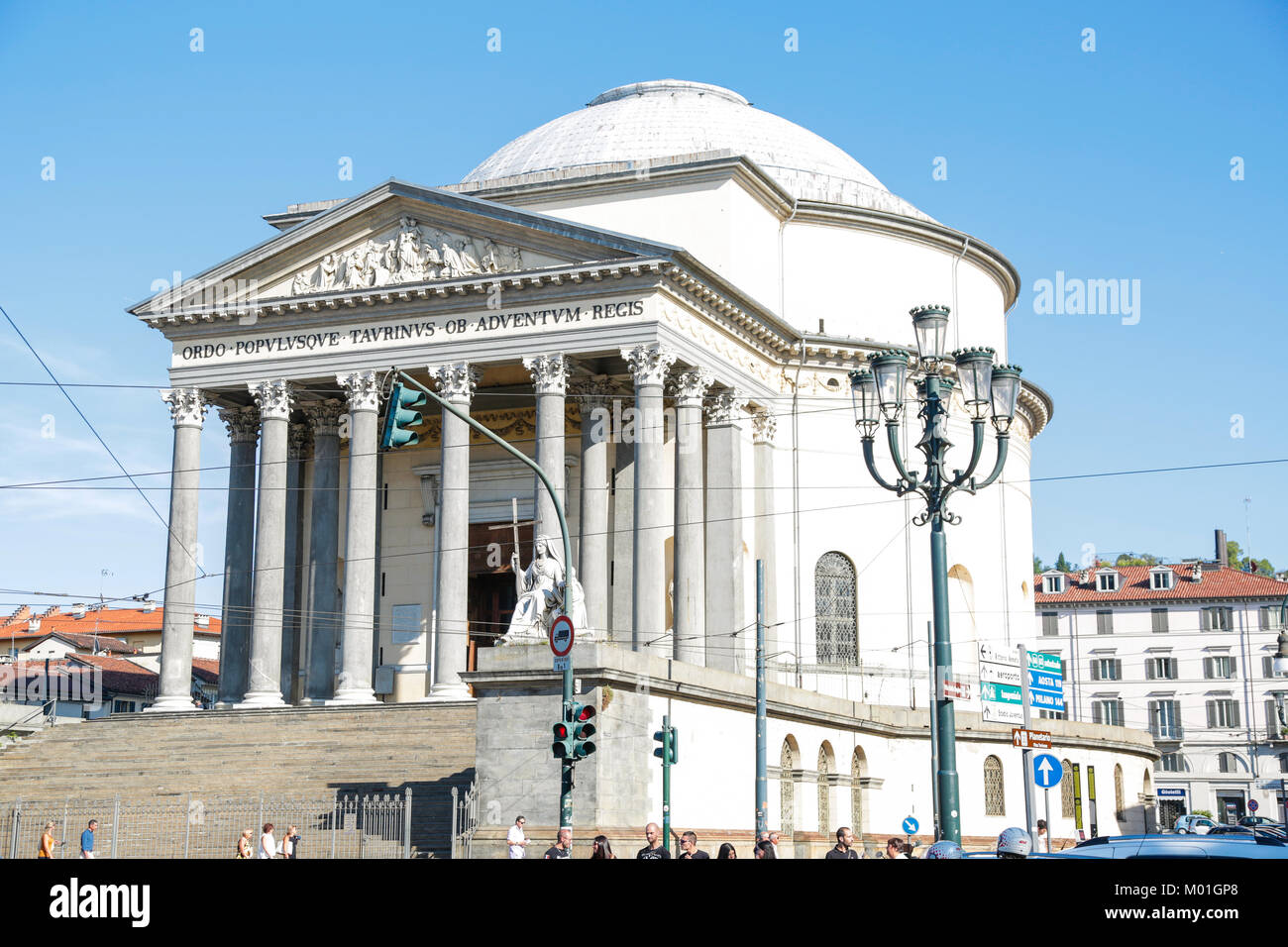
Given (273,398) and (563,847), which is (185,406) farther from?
(563,847)

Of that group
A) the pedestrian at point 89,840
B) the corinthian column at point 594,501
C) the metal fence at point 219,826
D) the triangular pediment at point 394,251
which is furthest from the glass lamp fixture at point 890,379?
the triangular pediment at point 394,251

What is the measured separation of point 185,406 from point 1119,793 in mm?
28284

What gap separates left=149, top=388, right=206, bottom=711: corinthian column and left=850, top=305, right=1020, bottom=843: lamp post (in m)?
23.1

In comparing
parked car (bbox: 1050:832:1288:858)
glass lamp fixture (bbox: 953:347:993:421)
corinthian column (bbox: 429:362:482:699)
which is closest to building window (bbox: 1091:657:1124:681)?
corinthian column (bbox: 429:362:482:699)

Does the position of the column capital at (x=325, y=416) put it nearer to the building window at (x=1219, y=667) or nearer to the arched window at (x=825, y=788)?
the arched window at (x=825, y=788)

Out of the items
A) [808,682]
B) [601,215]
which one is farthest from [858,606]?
[601,215]

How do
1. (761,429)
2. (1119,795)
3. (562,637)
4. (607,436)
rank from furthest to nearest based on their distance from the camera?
(1119,795) → (761,429) → (607,436) → (562,637)

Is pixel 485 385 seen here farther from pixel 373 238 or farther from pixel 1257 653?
pixel 1257 653

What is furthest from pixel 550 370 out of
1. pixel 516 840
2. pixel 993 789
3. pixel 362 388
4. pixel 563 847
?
pixel 563 847

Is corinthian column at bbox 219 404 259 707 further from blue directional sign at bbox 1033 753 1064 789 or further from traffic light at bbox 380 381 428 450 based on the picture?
blue directional sign at bbox 1033 753 1064 789

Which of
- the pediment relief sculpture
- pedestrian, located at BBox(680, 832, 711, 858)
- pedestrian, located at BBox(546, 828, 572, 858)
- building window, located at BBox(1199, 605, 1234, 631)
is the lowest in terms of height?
pedestrian, located at BBox(546, 828, 572, 858)

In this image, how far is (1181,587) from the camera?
75.6m

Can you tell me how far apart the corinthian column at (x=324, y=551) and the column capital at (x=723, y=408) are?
1021cm

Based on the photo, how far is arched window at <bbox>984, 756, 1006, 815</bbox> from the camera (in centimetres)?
4003
